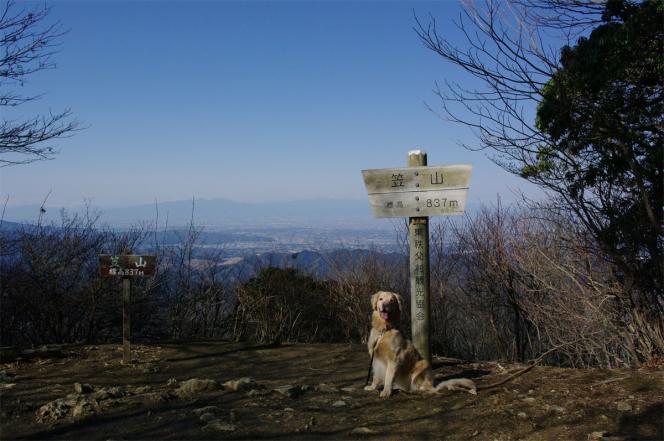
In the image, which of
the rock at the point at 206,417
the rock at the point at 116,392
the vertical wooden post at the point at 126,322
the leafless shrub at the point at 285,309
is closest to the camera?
the rock at the point at 206,417

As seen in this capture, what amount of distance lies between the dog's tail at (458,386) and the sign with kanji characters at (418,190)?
→ 1.65 meters

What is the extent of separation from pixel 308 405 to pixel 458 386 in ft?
4.72

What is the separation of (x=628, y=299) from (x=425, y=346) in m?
3.30

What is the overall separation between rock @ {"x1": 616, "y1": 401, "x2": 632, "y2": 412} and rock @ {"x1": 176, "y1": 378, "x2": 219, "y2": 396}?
3.56m

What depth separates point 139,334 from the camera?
9.59 meters

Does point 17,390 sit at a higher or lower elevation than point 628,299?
lower

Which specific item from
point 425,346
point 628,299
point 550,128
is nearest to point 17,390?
point 425,346

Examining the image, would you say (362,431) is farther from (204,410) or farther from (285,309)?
(285,309)

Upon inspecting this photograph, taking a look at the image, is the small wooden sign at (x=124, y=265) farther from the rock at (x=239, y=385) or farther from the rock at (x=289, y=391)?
the rock at (x=289, y=391)

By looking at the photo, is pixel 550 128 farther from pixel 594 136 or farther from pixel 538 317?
pixel 538 317

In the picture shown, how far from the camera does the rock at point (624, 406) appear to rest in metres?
4.16

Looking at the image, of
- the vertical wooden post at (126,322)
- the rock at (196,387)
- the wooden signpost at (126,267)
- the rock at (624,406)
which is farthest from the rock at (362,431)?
the vertical wooden post at (126,322)

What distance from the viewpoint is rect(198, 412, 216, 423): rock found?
13.5ft

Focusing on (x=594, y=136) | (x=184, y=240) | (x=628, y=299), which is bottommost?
(x=628, y=299)
